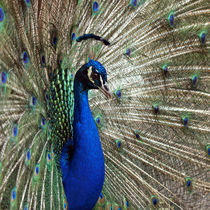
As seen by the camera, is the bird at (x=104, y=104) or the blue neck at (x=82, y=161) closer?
the bird at (x=104, y=104)

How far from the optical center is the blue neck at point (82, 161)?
1717mm

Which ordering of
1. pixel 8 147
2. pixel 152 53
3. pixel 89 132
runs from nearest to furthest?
pixel 8 147
pixel 89 132
pixel 152 53

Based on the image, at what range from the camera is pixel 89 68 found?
5.46 feet

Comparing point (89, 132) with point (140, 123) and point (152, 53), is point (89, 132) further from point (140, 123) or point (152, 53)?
point (152, 53)

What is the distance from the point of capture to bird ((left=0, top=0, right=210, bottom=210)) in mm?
1563

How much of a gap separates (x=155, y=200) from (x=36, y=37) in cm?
102

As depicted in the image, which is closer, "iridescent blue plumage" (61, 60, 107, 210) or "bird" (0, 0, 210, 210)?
"bird" (0, 0, 210, 210)

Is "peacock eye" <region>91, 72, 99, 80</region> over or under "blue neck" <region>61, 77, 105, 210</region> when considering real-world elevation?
over

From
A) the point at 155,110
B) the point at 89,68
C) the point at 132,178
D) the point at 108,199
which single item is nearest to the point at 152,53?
the point at 155,110

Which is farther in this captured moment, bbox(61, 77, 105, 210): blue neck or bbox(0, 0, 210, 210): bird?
bbox(61, 77, 105, 210): blue neck

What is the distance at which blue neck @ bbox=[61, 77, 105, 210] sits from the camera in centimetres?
172

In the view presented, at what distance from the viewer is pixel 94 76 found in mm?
1646

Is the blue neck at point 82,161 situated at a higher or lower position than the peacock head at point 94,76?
lower

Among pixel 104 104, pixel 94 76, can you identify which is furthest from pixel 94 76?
pixel 104 104
